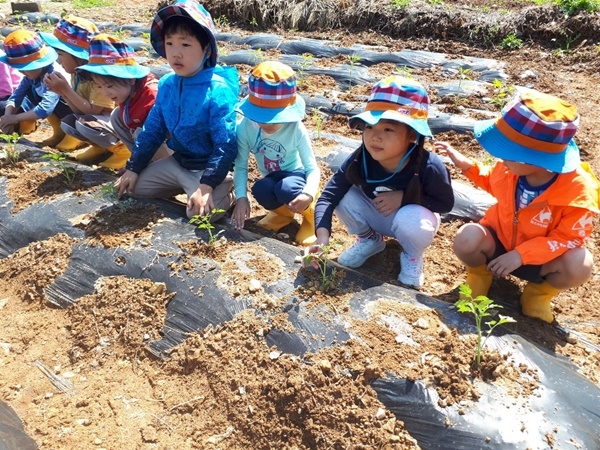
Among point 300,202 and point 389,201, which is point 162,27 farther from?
point 389,201

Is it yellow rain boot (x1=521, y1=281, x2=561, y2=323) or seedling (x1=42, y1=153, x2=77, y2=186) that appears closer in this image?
yellow rain boot (x1=521, y1=281, x2=561, y2=323)

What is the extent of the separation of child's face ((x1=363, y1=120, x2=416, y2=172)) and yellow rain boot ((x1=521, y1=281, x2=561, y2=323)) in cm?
102

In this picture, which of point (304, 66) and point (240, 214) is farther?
point (304, 66)

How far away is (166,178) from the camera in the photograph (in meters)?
3.46

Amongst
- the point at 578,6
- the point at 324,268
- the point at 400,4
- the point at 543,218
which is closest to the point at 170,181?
the point at 324,268

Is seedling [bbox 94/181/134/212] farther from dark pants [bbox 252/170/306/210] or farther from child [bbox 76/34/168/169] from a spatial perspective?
dark pants [bbox 252/170/306/210]

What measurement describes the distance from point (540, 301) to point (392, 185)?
1.00 m

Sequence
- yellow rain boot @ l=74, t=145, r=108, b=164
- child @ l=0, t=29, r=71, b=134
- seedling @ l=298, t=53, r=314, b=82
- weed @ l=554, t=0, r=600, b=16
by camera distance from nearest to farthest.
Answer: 1. child @ l=0, t=29, r=71, b=134
2. yellow rain boot @ l=74, t=145, r=108, b=164
3. seedling @ l=298, t=53, r=314, b=82
4. weed @ l=554, t=0, r=600, b=16

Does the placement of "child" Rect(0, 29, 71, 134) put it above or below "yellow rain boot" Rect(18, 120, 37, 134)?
above

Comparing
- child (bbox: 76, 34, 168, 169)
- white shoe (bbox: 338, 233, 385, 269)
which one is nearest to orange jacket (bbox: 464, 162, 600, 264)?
white shoe (bbox: 338, 233, 385, 269)

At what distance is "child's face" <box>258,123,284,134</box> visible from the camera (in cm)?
305

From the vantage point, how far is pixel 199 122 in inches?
127

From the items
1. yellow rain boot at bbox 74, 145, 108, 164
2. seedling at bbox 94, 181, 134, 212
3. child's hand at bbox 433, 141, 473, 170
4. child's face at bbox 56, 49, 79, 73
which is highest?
child's hand at bbox 433, 141, 473, 170

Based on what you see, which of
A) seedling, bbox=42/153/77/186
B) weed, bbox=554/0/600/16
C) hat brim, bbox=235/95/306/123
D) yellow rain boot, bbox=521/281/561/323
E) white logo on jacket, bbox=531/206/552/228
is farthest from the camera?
weed, bbox=554/0/600/16
